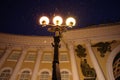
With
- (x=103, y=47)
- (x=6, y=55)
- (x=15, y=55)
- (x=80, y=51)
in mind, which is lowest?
(x=80, y=51)

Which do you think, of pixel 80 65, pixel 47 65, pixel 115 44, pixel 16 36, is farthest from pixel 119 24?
pixel 16 36

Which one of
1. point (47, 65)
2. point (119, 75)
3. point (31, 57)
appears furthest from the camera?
point (31, 57)

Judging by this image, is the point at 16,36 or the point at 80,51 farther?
the point at 16,36

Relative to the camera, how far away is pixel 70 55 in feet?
61.7

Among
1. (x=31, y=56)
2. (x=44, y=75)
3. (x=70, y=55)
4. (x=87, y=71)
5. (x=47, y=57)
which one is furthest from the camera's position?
(x=31, y=56)

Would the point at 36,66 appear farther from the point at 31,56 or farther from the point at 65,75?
the point at 65,75

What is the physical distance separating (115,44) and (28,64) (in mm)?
9436

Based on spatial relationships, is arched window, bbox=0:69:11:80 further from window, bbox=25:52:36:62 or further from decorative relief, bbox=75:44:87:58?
decorative relief, bbox=75:44:87:58

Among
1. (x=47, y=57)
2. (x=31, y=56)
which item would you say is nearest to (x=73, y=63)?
(x=47, y=57)

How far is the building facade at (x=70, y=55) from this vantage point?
658 inches

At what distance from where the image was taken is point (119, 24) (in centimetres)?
1927

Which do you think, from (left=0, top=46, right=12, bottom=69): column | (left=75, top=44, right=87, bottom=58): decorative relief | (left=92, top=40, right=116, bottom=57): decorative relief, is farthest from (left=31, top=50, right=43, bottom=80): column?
(left=92, top=40, right=116, bottom=57): decorative relief

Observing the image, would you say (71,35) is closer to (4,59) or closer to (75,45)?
(75,45)

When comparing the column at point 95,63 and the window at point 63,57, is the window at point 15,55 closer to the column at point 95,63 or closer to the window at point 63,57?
the window at point 63,57
